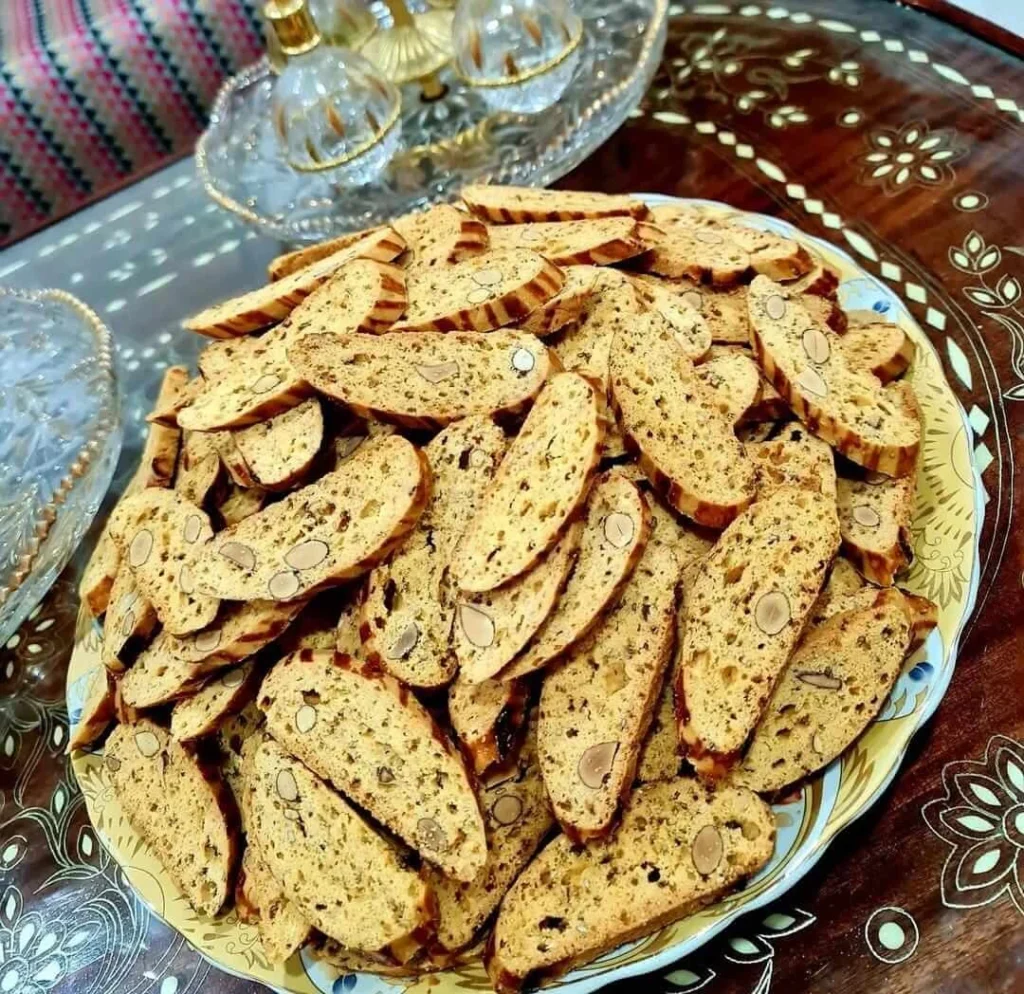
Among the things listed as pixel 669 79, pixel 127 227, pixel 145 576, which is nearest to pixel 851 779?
pixel 145 576

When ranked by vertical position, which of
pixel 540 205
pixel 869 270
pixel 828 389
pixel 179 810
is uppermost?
pixel 540 205

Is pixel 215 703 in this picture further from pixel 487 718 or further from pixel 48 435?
pixel 48 435

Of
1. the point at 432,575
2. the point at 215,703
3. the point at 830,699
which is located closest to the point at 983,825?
the point at 830,699

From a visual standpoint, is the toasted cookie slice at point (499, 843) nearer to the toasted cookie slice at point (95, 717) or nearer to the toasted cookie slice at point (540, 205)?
the toasted cookie slice at point (95, 717)

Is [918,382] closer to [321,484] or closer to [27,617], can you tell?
[321,484]

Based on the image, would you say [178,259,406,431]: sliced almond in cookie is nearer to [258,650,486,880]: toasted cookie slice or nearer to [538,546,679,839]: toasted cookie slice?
[258,650,486,880]: toasted cookie slice

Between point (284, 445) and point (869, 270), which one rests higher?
point (284, 445)
